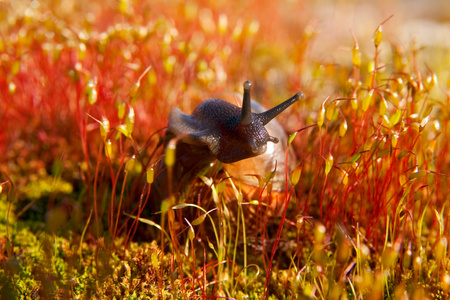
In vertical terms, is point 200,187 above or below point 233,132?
below

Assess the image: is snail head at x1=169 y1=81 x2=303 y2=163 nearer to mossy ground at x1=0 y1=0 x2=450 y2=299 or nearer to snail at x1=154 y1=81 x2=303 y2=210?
snail at x1=154 y1=81 x2=303 y2=210

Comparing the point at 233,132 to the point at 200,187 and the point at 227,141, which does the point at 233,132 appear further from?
the point at 200,187

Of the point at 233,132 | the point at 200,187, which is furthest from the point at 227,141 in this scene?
the point at 200,187

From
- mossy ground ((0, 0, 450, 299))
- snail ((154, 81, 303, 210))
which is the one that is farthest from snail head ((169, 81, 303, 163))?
mossy ground ((0, 0, 450, 299))

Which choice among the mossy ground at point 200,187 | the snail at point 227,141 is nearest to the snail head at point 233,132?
the snail at point 227,141

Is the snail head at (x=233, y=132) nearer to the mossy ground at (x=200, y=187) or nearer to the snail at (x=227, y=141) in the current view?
the snail at (x=227, y=141)

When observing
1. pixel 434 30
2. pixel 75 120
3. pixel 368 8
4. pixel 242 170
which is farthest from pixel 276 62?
pixel 368 8
